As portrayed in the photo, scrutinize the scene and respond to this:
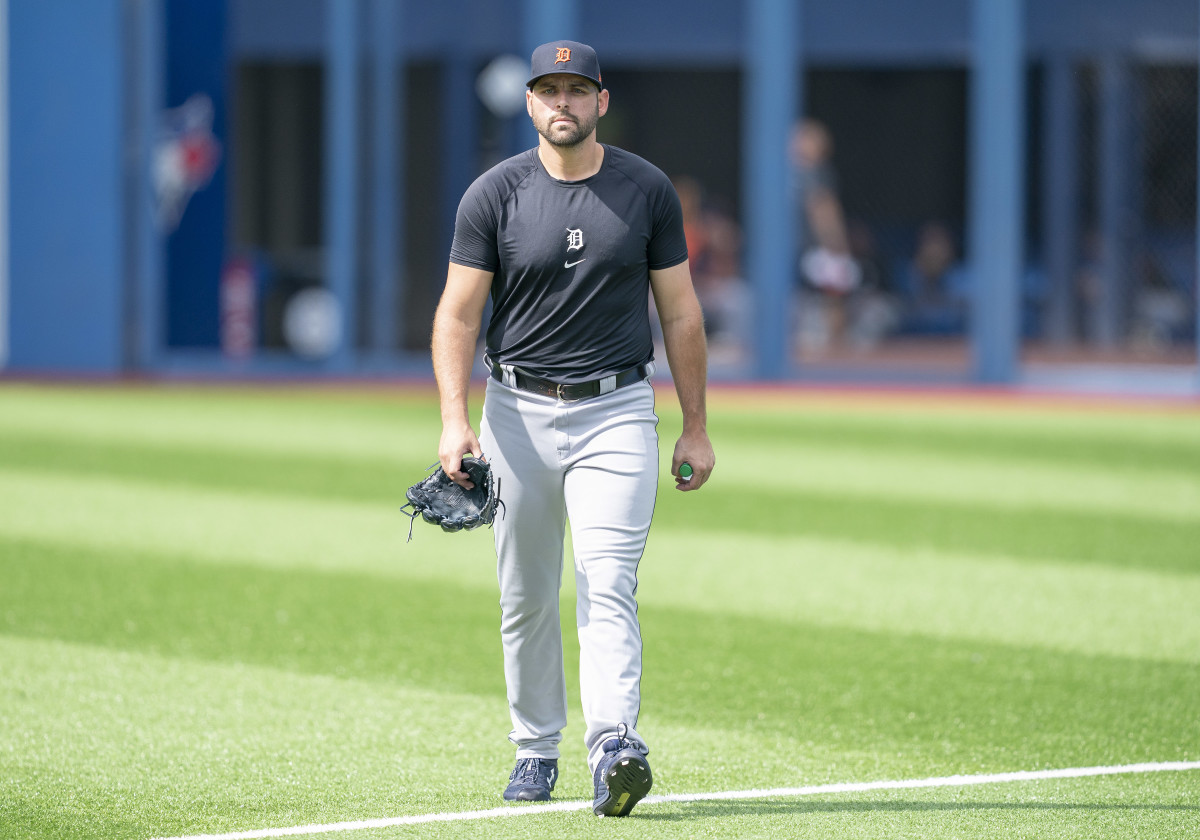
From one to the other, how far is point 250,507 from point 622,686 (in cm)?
585

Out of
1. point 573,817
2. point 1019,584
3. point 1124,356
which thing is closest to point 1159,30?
point 1124,356

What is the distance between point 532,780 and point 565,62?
1983mm

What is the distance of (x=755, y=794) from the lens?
4738 millimetres

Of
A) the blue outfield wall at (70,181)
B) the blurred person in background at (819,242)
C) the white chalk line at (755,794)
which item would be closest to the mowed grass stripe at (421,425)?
the blurred person in background at (819,242)

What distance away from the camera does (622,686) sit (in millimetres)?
4449

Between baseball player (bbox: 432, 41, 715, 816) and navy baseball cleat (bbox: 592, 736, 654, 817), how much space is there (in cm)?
8

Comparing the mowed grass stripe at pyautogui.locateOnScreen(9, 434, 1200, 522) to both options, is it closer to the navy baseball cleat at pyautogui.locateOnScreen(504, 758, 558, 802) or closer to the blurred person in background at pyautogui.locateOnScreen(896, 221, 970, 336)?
the blurred person in background at pyautogui.locateOnScreen(896, 221, 970, 336)

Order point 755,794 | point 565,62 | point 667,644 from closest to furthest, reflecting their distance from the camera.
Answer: point 565,62 → point 755,794 → point 667,644

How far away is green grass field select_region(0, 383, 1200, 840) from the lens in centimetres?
465

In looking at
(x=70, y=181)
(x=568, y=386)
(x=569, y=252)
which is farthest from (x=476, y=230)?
(x=70, y=181)

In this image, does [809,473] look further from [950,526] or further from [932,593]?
[932,593]

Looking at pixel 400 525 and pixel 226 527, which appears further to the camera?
pixel 400 525

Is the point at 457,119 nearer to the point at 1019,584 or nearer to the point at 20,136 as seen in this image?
the point at 20,136

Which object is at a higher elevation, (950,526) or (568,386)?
(568,386)
